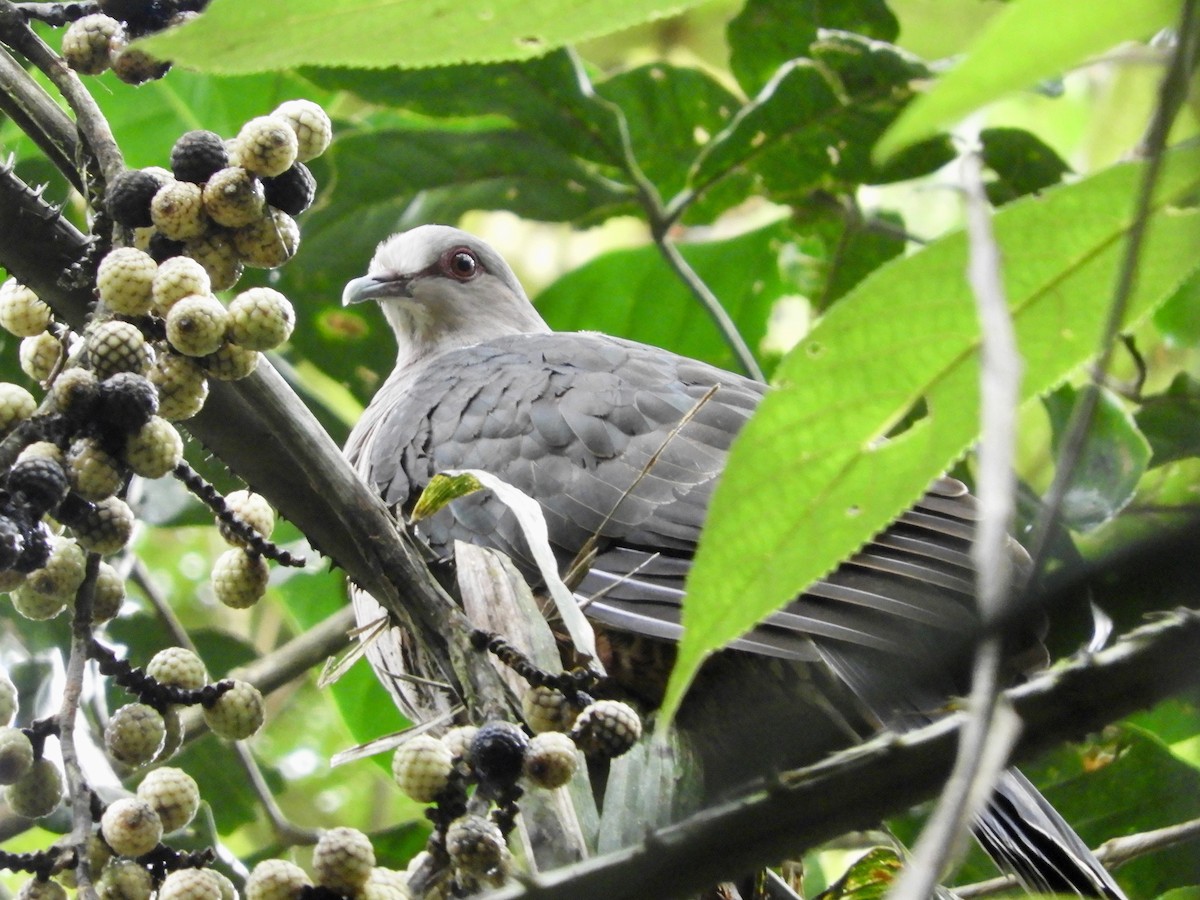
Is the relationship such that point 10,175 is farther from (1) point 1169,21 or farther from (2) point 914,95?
(2) point 914,95

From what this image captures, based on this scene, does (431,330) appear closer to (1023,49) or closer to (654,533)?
(654,533)

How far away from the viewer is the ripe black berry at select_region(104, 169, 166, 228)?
1.38 metres

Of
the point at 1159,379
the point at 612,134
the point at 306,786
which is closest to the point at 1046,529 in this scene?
the point at 612,134

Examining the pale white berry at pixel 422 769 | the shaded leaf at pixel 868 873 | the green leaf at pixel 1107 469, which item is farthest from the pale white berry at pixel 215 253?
the green leaf at pixel 1107 469

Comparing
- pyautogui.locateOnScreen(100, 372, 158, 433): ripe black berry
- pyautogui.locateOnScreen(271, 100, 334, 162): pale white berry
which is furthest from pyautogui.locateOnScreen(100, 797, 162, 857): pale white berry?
pyautogui.locateOnScreen(271, 100, 334, 162): pale white berry

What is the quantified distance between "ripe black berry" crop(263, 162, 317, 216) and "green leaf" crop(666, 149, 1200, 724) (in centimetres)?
74

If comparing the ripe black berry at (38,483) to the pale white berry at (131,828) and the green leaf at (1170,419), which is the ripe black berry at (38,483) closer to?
the pale white berry at (131,828)

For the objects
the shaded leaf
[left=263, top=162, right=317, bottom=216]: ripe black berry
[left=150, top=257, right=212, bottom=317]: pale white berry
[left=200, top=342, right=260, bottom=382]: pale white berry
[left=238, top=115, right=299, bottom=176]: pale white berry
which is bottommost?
the shaded leaf

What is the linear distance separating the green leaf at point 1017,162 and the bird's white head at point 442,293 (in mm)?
1598

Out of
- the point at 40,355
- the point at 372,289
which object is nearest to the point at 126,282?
the point at 40,355

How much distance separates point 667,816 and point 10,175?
38.9 inches

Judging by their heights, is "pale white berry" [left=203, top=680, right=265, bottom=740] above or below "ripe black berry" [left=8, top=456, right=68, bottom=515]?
below

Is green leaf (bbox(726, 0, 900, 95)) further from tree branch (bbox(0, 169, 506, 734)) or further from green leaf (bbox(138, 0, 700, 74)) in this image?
green leaf (bbox(138, 0, 700, 74))

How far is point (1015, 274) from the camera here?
0.96m
